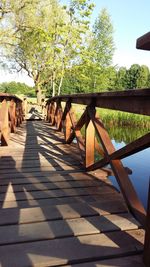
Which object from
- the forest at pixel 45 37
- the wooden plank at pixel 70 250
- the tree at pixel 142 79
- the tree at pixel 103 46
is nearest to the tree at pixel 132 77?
the tree at pixel 142 79

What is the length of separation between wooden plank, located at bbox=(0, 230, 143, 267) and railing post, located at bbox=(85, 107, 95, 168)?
1.89 metres

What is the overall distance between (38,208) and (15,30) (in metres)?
22.5

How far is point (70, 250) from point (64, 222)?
0.43m

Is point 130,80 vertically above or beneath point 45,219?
above

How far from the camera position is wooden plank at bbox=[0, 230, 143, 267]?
1925 mm

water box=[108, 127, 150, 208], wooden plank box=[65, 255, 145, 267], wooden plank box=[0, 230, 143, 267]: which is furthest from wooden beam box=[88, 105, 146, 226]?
water box=[108, 127, 150, 208]

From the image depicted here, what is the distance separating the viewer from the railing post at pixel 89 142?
13.4 ft

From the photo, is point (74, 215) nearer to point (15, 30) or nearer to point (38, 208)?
point (38, 208)

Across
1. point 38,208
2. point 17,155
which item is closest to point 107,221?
point 38,208

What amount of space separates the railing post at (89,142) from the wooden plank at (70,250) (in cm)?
189

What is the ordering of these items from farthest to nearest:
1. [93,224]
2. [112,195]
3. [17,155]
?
[17,155]
[112,195]
[93,224]

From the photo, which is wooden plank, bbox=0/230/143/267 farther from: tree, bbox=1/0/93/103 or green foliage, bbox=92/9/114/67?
green foliage, bbox=92/9/114/67

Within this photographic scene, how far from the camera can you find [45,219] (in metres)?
2.52

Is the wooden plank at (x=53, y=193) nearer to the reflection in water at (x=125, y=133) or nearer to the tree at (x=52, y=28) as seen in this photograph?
the reflection in water at (x=125, y=133)
